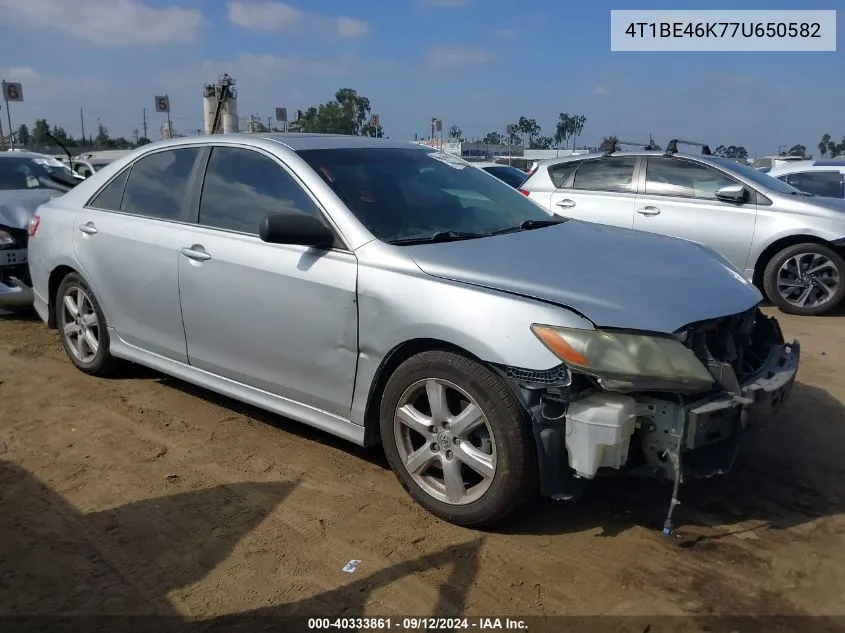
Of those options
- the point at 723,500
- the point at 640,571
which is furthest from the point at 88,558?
the point at 723,500

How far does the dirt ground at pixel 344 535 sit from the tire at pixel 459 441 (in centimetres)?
14

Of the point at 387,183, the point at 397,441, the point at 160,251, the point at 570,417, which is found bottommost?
the point at 397,441

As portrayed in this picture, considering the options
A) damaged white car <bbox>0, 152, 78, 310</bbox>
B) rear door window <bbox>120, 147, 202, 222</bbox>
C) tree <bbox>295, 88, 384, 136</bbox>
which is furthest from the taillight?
tree <bbox>295, 88, 384, 136</bbox>

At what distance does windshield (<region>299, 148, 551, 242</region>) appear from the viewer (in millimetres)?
3580

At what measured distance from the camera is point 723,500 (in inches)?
133

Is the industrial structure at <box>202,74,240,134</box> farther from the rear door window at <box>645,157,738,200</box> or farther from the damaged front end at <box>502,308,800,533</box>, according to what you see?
the damaged front end at <box>502,308,800,533</box>

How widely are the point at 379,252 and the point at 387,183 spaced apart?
664 millimetres

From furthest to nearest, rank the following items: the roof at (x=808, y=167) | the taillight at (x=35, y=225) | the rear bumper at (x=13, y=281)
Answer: the roof at (x=808, y=167), the rear bumper at (x=13, y=281), the taillight at (x=35, y=225)

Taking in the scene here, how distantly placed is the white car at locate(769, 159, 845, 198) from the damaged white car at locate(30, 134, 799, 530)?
6.99m

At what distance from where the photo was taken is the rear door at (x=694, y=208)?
7426 millimetres

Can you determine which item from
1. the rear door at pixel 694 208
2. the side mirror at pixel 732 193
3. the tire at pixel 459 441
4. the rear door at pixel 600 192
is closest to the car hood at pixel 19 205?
the tire at pixel 459 441

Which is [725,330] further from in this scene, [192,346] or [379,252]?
[192,346]

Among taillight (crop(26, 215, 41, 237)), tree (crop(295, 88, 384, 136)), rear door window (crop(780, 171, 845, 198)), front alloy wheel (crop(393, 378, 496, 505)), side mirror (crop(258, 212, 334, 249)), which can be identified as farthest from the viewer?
tree (crop(295, 88, 384, 136))

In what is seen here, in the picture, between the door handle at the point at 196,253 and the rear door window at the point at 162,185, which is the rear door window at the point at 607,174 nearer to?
the rear door window at the point at 162,185
